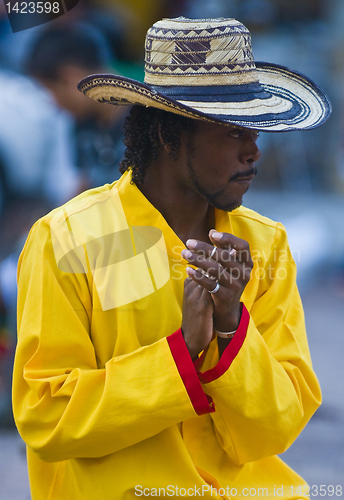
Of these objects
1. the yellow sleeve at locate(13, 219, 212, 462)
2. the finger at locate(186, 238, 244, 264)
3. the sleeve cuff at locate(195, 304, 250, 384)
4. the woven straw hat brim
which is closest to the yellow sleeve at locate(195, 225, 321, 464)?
the sleeve cuff at locate(195, 304, 250, 384)

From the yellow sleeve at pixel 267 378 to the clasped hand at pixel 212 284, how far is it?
0.09 metres

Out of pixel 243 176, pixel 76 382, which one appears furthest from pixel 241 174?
pixel 76 382

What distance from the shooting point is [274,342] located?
6.42 feet

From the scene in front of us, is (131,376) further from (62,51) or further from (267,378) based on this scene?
(62,51)

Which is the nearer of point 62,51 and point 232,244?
point 232,244

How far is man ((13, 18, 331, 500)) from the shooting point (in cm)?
166

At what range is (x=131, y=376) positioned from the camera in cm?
168

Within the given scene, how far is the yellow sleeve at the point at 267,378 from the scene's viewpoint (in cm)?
172

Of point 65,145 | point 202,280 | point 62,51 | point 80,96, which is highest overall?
point 62,51

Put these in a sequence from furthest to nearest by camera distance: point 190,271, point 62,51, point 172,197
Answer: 1. point 62,51
2. point 172,197
3. point 190,271

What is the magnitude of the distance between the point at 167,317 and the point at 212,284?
0.28m

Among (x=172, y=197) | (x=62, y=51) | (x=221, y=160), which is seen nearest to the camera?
(x=221, y=160)

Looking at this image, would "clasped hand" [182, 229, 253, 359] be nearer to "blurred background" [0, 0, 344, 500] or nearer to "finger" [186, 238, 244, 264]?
"finger" [186, 238, 244, 264]

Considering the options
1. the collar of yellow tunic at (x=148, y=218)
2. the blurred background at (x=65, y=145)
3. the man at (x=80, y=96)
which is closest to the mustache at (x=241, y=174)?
the collar of yellow tunic at (x=148, y=218)
